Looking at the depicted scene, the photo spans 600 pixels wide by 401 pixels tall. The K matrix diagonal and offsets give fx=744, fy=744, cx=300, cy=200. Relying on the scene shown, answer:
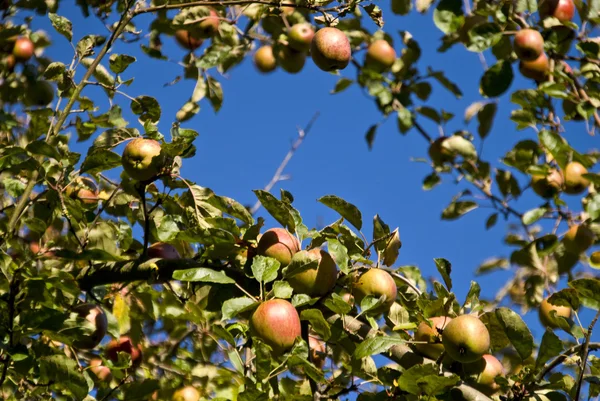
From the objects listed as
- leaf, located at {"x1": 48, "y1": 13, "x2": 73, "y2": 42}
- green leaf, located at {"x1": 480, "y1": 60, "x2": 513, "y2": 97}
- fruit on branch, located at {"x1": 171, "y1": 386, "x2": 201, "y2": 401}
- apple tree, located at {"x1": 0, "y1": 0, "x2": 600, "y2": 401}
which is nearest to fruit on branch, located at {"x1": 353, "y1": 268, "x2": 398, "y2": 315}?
apple tree, located at {"x1": 0, "y1": 0, "x2": 600, "y2": 401}

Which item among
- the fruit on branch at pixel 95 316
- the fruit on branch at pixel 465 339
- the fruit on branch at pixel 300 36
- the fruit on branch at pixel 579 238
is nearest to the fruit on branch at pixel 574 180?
the fruit on branch at pixel 579 238

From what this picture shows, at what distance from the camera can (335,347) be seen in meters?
2.06

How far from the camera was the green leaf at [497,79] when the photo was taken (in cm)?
315

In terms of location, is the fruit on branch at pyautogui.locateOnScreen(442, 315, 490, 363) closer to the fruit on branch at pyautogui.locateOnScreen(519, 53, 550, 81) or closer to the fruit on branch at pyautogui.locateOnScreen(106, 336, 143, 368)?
the fruit on branch at pyautogui.locateOnScreen(106, 336, 143, 368)

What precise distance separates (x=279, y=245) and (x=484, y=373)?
0.57 m

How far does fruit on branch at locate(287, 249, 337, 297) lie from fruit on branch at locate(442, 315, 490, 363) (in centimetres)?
27

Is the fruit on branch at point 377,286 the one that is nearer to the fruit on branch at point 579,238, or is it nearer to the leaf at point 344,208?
the leaf at point 344,208

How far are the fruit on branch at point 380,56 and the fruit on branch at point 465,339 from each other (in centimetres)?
245

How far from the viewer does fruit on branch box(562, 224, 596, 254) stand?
3.22 meters

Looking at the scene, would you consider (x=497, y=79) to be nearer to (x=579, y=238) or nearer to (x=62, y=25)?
(x=579, y=238)

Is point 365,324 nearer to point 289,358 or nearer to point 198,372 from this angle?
point 289,358

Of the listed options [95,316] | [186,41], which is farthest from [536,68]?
[95,316]

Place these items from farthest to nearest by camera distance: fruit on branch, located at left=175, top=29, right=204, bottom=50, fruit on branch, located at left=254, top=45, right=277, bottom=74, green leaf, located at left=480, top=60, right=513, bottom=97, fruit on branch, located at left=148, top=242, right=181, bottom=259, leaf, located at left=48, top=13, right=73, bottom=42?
1. fruit on branch, located at left=254, top=45, right=277, bottom=74
2. fruit on branch, located at left=175, top=29, right=204, bottom=50
3. green leaf, located at left=480, top=60, right=513, bottom=97
4. leaf, located at left=48, top=13, right=73, bottom=42
5. fruit on branch, located at left=148, top=242, right=181, bottom=259

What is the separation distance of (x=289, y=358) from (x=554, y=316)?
2.01ft
